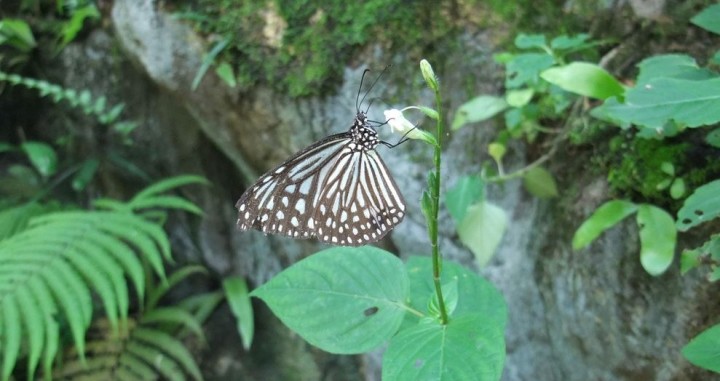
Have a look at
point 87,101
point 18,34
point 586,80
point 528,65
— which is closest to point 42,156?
point 87,101

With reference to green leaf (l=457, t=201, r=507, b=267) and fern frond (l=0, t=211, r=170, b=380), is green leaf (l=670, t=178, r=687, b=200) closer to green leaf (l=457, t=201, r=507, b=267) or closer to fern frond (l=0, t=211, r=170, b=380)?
green leaf (l=457, t=201, r=507, b=267)

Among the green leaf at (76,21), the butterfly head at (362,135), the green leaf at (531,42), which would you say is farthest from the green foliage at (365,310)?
the green leaf at (76,21)

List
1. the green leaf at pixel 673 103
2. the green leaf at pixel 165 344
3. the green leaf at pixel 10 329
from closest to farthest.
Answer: the green leaf at pixel 673 103 → the green leaf at pixel 10 329 → the green leaf at pixel 165 344

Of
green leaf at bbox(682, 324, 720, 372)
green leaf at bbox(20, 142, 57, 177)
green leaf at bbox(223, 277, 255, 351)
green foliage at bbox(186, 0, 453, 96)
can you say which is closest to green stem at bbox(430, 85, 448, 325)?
green leaf at bbox(682, 324, 720, 372)

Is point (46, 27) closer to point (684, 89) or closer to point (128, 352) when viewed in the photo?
point (128, 352)

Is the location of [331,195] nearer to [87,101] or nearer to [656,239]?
[656,239]

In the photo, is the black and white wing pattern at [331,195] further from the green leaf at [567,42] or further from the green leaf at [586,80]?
the green leaf at [567,42]
